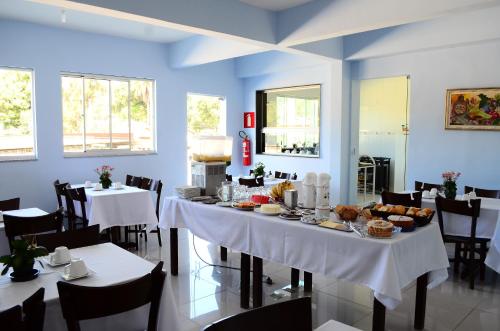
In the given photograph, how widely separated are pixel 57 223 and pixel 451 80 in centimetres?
546

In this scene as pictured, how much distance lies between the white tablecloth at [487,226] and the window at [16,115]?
19.0 ft

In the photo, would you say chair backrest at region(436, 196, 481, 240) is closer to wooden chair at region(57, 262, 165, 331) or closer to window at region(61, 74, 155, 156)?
wooden chair at region(57, 262, 165, 331)

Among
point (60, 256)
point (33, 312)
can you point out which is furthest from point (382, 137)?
point (33, 312)

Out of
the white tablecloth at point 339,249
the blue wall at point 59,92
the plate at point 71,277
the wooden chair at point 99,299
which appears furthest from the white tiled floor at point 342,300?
the blue wall at point 59,92

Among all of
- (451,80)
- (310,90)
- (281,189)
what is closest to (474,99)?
(451,80)

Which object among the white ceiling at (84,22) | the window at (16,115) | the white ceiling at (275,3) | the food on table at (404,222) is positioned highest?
the white ceiling at (84,22)

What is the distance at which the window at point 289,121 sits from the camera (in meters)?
7.71

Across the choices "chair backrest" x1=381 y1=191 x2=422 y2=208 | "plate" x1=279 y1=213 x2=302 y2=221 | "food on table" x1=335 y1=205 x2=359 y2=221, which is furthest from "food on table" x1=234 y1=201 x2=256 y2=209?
"chair backrest" x1=381 y1=191 x2=422 y2=208

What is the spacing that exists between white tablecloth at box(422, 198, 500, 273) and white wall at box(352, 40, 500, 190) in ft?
4.74

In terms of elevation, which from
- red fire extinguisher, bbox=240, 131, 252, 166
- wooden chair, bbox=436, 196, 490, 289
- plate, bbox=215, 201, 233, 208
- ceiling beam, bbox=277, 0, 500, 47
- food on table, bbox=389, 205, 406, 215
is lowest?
wooden chair, bbox=436, 196, 490, 289

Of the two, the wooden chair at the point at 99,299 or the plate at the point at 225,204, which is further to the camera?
the plate at the point at 225,204

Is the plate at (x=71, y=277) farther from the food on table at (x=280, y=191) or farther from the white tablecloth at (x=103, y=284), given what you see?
the food on table at (x=280, y=191)

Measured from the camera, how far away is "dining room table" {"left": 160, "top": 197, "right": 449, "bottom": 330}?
249 centimetres

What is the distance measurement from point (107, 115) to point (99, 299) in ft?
18.5
